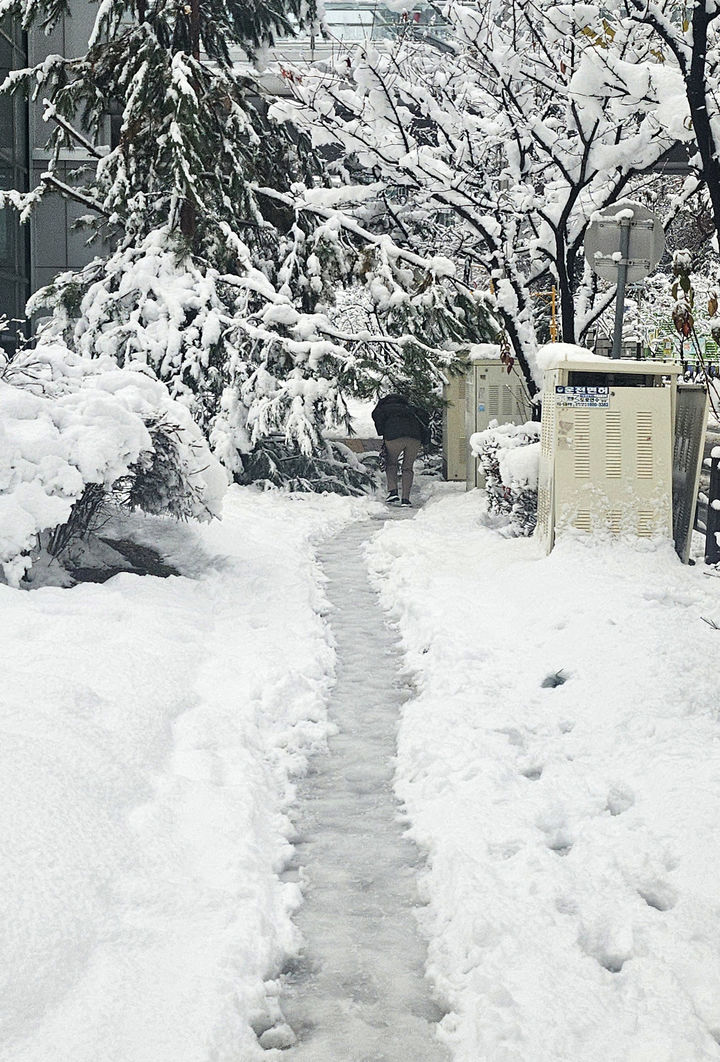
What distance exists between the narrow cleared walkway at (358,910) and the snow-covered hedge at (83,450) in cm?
222

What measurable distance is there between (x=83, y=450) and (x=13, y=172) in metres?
16.8

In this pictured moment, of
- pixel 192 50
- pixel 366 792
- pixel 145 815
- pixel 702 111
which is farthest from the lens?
pixel 192 50

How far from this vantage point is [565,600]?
7.00 metres

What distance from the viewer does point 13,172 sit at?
70.7 feet

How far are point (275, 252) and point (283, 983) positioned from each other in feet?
44.9

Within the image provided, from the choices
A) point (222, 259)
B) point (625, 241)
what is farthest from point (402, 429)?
point (625, 241)

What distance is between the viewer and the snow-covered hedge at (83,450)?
666 cm

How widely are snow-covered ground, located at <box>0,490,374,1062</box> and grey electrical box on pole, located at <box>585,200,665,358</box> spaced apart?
4.11 meters

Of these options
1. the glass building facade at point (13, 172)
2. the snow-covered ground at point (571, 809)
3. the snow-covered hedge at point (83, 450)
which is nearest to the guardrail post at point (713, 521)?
the snow-covered ground at point (571, 809)

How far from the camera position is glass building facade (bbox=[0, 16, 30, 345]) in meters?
21.0

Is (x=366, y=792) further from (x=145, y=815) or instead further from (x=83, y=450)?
(x=83, y=450)

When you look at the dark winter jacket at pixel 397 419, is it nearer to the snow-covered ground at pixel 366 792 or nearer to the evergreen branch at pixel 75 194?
the evergreen branch at pixel 75 194

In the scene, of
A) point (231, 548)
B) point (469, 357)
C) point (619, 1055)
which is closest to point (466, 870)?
point (619, 1055)

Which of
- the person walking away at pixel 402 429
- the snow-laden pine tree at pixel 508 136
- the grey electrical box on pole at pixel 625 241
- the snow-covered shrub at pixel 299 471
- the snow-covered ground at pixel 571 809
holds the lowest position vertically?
the snow-covered ground at pixel 571 809
